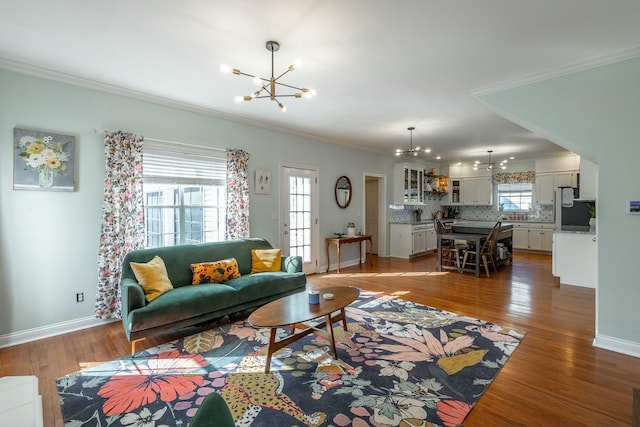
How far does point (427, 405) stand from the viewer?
2016mm

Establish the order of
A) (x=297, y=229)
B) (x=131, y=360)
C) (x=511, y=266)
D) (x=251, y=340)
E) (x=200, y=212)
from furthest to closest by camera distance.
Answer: (x=511, y=266) → (x=297, y=229) → (x=200, y=212) → (x=251, y=340) → (x=131, y=360)

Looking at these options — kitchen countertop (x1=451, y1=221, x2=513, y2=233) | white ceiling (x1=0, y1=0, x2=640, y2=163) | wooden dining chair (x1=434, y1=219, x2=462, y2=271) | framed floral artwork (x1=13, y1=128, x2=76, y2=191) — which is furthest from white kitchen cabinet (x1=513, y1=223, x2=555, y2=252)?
framed floral artwork (x1=13, y1=128, x2=76, y2=191)

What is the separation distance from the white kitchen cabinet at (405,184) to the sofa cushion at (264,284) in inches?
185

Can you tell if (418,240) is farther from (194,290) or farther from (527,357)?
(194,290)

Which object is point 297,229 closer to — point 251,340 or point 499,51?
point 251,340

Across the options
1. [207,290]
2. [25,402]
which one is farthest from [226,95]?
[25,402]

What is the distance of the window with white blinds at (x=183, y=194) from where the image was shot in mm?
3895

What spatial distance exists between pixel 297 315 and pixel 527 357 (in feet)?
6.89

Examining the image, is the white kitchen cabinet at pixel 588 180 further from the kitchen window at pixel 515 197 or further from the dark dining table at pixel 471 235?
the kitchen window at pixel 515 197

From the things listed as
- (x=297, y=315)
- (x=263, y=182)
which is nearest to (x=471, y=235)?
(x=263, y=182)

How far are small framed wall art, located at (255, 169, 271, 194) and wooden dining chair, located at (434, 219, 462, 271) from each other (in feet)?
12.2

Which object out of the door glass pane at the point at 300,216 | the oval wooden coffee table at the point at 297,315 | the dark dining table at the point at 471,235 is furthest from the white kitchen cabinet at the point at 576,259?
the door glass pane at the point at 300,216

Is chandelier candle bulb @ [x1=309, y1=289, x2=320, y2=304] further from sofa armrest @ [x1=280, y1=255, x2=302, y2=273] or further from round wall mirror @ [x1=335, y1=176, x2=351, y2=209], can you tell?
round wall mirror @ [x1=335, y1=176, x2=351, y2=209]

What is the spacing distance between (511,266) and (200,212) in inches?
256
